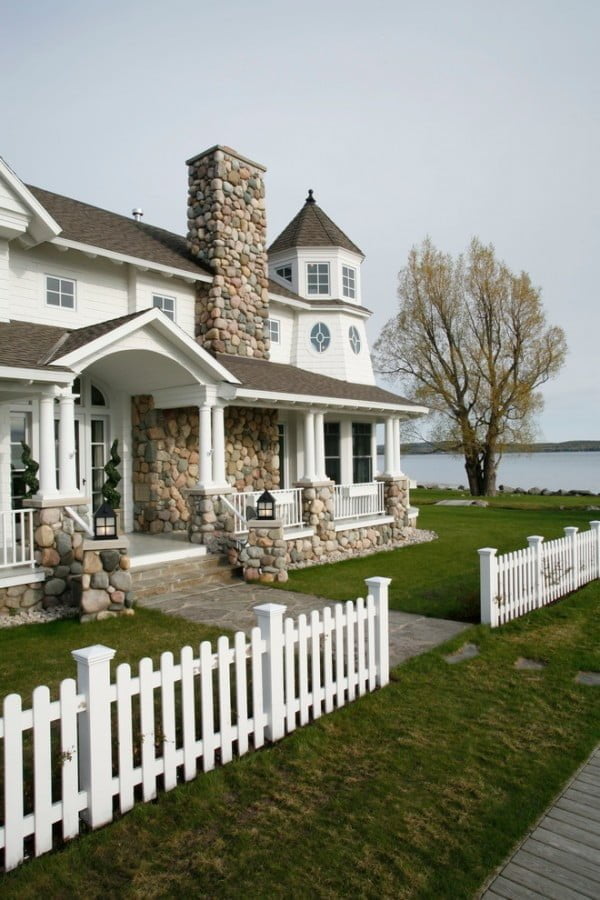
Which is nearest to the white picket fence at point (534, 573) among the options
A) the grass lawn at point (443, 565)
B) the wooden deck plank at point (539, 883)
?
the grass lawn at point (443, 565)

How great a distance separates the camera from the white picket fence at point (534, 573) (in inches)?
273

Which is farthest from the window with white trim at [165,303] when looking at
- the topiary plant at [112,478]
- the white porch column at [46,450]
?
the white porch column at [46,450]

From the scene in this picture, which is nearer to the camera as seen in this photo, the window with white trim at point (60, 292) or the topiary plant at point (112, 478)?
the topiary plant at point (112, 478)

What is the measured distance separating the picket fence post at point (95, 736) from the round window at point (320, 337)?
1366 centimetres

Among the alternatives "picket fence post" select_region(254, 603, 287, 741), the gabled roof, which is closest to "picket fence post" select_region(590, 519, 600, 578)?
"picket fence post" select_region(254, 603, 287, 741)

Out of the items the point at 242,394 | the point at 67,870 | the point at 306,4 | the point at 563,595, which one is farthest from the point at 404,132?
the point at 67,870

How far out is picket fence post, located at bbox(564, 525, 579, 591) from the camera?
889 centimetres

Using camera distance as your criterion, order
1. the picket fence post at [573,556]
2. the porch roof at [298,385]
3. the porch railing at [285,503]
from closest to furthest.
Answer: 1. the picket fence post at [573,556]
2. the porch railing at [285,503]
3. the porch roof at [298,385]

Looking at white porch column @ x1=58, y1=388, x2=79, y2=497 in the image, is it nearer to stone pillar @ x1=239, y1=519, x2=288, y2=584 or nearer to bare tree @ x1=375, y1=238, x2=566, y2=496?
stone pillar @ x1=239, y1=519, x2=288, y2=584

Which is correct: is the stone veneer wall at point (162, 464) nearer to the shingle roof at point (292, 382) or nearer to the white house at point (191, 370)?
the white house at point (191, 370)

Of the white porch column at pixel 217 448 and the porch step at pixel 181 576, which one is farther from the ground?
the white porch column at pixel 217 448

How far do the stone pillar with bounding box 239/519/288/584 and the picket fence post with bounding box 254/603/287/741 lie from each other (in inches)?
230

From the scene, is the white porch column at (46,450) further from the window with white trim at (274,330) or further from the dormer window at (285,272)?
the dormer window at (285,272)

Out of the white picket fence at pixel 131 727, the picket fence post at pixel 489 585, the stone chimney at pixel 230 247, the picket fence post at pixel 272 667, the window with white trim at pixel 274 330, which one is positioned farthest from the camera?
the window with white trim at pixel 274 330
